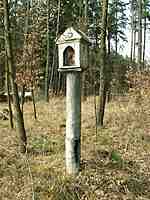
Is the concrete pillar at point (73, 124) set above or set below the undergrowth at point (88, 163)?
above

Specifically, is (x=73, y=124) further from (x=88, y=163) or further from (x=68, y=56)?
(x=68, y=56)

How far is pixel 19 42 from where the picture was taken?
88.0 feet

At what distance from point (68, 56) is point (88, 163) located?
96.6 inches

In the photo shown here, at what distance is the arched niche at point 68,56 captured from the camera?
745cm

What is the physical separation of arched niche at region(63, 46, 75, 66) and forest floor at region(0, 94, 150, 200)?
7.42 feet

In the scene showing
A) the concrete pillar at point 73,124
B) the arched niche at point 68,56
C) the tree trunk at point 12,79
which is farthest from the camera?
the tree trunk at point 12,79

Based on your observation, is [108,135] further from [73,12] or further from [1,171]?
[73,12]

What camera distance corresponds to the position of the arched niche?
24.4ft

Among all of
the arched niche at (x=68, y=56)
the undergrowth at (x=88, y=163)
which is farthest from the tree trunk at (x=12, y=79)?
the arched niche at (x=68, y=56)

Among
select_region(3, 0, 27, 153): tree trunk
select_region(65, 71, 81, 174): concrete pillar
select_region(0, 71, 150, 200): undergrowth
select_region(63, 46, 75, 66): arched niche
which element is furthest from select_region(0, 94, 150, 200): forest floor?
select_region(63, 46, 75, 66): arched niche

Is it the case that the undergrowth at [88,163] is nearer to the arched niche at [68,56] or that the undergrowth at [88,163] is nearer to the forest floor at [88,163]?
the forest floor at [88,163]

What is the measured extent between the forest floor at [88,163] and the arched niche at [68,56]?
7.42 feet

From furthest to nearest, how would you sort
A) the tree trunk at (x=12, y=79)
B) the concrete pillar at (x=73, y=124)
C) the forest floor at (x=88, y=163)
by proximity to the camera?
the tree trunk at (x=12, y=79), the concrete pillar at (x=73, y=124), the forest floor at (x=88, y=163)

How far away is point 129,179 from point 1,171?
2889 millimetres
